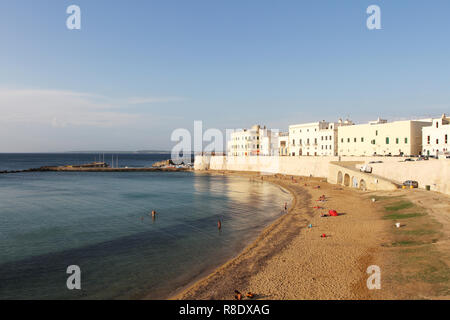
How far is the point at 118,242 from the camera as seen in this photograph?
26.6 m

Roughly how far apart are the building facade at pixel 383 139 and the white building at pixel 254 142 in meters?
29.1

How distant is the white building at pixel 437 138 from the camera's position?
50397 mm

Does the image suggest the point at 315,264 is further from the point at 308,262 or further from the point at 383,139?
the point at 383,139

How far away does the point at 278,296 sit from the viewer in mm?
15383

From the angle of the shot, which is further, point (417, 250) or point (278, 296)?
point (417, 250)

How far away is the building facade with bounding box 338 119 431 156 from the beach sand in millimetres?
36092

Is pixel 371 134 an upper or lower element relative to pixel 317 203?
upper

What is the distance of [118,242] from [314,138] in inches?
2680

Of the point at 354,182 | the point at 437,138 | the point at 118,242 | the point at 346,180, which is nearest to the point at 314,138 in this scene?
the point at 346,180

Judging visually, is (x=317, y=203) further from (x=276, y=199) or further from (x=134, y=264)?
(x=134, y=264)

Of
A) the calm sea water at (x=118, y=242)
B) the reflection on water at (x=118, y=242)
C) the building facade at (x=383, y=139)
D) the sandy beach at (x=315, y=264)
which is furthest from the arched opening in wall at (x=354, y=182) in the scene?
the sandy beach at (x=315, y=264)

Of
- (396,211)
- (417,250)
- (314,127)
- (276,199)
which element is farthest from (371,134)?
(417,250)

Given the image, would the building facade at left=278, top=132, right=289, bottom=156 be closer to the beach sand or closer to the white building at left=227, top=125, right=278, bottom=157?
the white building at left=227, top=125, right=278, bottom=157
